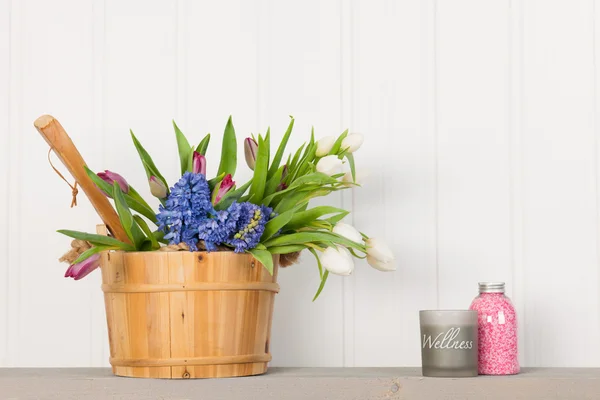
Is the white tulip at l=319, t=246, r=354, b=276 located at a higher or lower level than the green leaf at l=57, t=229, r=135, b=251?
lower

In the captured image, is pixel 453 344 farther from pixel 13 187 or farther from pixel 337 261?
pixel 13 187

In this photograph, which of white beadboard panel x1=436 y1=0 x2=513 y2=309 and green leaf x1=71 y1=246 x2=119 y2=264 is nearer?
green leaf x1=71 y1=246 x2=119 y2=264

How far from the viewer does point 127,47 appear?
1.40m

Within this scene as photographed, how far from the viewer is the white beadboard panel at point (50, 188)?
1.35 m

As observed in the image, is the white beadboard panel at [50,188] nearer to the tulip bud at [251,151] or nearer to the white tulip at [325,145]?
the tulip bud at [251,151]

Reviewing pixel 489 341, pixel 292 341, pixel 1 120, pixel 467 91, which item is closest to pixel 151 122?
pixel 1 120

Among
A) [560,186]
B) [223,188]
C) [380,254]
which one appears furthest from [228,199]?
[560,186]

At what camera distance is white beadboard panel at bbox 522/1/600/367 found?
1.30 metres

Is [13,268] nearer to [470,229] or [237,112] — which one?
[237,112]

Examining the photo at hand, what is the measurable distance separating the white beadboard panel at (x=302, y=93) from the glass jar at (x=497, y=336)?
0.29 metres

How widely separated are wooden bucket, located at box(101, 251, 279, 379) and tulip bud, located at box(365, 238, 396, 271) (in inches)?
6.9

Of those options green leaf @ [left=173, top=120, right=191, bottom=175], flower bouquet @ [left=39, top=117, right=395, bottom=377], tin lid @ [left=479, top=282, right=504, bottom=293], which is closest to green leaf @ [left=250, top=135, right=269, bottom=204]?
flower bouquet @ [left=39, top=117, right=395, bottom=377]

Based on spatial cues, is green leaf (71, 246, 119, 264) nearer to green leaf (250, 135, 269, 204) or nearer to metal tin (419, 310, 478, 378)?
green leaf (250, 135, 269, 204)

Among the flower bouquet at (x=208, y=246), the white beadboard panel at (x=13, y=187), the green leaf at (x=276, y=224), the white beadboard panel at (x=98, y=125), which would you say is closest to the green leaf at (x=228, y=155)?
the flower bouquet at (x=208, y=246)
